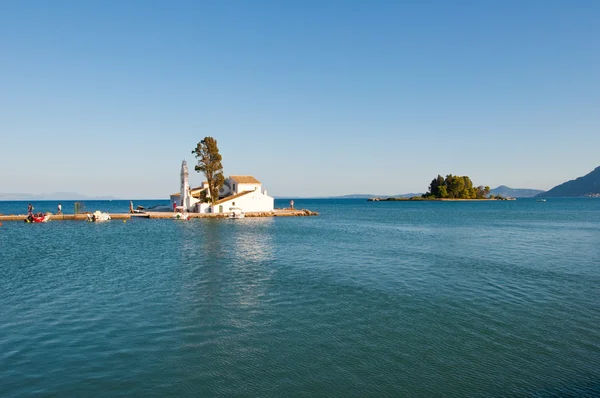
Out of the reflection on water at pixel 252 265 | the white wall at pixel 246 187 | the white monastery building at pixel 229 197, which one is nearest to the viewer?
the reflection on water at pixel 252 265

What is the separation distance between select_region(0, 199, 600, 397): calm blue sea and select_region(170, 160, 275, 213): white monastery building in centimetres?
5485

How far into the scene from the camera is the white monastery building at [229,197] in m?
88.1

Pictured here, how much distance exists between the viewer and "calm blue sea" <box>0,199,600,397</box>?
1180 cm

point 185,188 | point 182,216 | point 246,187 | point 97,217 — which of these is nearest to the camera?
point 97,217

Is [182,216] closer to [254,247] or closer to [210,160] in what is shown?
[210,160]

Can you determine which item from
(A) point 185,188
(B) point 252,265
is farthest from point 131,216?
(B) point 252,265

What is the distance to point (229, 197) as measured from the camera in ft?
297

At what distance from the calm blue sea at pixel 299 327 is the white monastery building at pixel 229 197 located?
54849 millimetres

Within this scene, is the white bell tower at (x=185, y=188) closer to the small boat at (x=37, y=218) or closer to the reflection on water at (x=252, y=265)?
the small boat at (x=37, y=218)

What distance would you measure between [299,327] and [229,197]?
76.4 meters

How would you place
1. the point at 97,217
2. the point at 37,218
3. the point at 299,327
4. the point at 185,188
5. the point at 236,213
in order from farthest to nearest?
the point at 185,188, the point at 236,213, the point at 97,217, the point at 37,218, the point at 299,327

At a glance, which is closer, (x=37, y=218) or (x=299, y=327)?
(x=299, y=327)

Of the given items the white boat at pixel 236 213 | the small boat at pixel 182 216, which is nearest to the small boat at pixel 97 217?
the small boat at pixel 182 216

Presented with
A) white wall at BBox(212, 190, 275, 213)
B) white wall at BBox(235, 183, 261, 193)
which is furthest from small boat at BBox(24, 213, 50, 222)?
white wall at BBox(235, 183, 261, 193)
